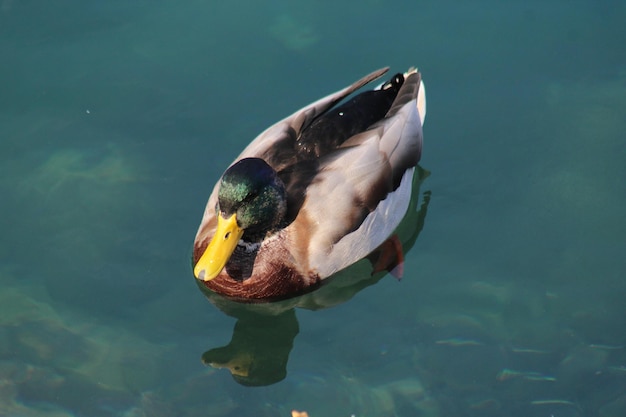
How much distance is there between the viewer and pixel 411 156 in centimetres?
790

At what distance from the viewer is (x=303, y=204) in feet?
23.9

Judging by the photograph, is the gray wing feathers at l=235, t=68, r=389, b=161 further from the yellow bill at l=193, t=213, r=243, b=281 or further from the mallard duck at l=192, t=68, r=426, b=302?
the yellow bill at l=193, t=213, r=243, b=281

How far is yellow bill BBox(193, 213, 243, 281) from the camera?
686 cm

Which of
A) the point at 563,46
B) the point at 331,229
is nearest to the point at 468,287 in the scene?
the point at 331,229

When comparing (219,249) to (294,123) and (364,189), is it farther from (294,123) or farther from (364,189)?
(294,123)

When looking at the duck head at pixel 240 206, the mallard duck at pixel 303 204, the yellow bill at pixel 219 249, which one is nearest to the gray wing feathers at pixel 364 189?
the mallard duck at pixel 303 204

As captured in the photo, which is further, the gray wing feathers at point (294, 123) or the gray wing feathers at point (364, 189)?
the gray wing feathers at point (294, 123)

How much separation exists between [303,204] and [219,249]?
73cm

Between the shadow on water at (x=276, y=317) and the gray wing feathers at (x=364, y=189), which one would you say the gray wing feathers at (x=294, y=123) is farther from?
the shadow on water at (x=276, y=317)

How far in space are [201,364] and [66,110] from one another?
2936 mm

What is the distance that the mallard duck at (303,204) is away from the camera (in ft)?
22.9

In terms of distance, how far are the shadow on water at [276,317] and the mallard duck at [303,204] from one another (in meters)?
0.09

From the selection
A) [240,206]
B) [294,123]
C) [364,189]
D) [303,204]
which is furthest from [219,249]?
[294,123]

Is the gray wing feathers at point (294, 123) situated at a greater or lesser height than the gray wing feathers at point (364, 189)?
greater
